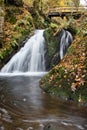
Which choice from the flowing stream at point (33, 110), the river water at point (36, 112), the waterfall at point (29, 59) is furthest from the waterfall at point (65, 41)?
the river water at point (36, 112)

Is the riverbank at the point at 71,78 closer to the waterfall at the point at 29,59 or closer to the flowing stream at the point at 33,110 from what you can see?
the flowing stream at the point at 33,110

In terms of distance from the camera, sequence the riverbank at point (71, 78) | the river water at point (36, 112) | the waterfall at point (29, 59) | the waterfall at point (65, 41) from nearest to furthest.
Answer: the river water at point (36, 112) < the riverbank at point (71, 78) < the waterfall at point (29, 59) < the waterfall at point (65, 41)

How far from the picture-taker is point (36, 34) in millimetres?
18516

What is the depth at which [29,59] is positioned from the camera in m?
16.5

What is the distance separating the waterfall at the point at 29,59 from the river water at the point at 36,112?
5227 millimetres

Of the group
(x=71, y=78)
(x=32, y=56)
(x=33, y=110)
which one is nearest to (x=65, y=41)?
(x=32, y=56)

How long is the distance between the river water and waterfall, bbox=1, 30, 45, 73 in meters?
5.23

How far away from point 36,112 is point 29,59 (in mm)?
8935

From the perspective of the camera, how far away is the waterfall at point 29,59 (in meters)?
16.0

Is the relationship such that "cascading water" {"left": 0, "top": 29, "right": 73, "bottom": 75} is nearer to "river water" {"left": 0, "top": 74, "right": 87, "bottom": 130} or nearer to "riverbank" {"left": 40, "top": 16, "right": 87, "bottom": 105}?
"riverbank" {"left": 40, "top": 16, "right": 87, "bottom": 105}

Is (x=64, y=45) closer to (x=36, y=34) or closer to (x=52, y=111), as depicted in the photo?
(x=36, y=34)

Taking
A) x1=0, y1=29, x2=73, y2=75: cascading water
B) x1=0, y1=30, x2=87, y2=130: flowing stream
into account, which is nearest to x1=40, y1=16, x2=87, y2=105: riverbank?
x1=0, y1=30, x2=87, y2=130: flowing stream

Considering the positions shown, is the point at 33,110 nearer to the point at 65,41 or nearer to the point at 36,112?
the point at 36,112

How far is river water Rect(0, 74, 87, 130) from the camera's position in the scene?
264 inches
